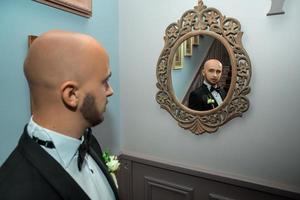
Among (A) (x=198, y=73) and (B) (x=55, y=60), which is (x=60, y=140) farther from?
(A) (x=198, y=73)

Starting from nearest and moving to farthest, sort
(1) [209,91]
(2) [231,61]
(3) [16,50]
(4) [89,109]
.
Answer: (4) [89,109] < (3) [16,50] < (2) [231,61] < (1) [209,91]

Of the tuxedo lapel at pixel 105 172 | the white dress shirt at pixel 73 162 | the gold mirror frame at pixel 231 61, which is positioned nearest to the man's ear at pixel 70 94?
the white dress shirt at pixel 73 162

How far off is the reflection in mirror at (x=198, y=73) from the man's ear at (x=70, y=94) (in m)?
0.94

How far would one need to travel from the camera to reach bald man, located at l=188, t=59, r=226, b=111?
4.70 ft

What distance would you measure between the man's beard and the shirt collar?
0.09 m

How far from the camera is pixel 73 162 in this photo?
0.78m

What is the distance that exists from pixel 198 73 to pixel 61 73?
100 centimetres

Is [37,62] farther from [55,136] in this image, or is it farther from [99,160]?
[99,160]

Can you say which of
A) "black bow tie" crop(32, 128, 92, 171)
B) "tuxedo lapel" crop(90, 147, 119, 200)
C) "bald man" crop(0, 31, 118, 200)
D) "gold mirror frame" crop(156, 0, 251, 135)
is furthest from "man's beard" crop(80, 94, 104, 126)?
"gold mirror frame" crop(156, 0, 251, 135)

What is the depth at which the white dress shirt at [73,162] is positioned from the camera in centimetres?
73

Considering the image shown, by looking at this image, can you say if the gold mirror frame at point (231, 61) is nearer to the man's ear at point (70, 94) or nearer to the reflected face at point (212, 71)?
the reflected face at point (212, 71)

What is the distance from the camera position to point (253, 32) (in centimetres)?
132

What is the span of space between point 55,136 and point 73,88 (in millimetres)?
161

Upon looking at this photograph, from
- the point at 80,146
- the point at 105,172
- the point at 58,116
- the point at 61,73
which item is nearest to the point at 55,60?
the point at 61,73
